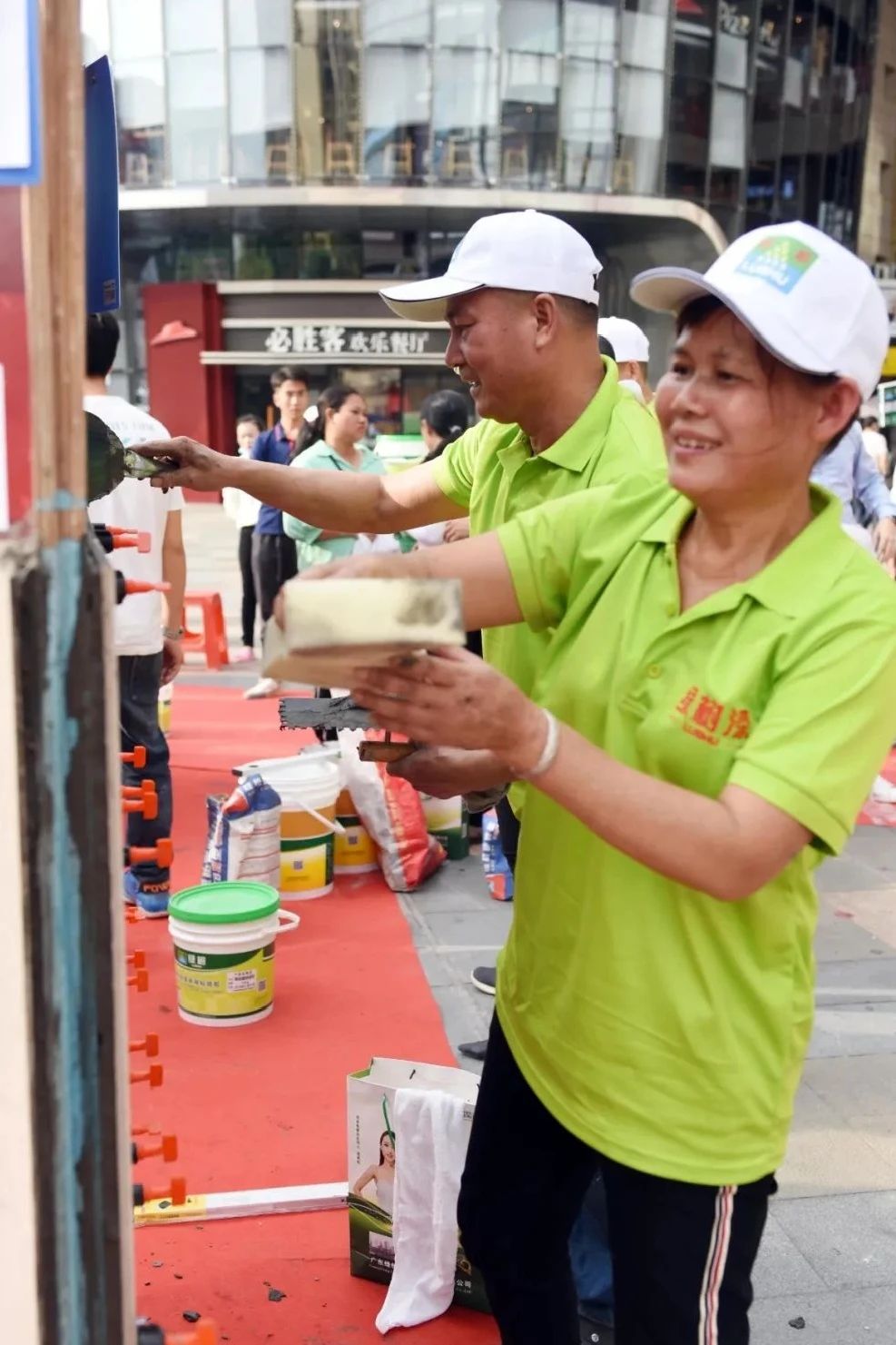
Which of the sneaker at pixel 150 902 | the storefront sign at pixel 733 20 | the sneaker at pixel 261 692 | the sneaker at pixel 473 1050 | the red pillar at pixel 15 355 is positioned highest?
the storefront sign at pixel 733 20

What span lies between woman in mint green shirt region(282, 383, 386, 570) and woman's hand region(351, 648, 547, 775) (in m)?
4.60

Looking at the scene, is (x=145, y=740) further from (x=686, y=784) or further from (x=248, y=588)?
(x=248, y=588)

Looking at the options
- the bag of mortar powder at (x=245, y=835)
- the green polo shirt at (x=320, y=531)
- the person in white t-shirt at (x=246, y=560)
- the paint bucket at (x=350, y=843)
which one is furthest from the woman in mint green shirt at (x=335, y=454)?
the person in white t-shirt at (x=246, y=560)

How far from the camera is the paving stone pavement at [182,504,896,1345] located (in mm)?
2426

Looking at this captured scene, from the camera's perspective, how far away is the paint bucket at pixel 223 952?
345cm

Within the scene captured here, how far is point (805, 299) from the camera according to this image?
1270mm

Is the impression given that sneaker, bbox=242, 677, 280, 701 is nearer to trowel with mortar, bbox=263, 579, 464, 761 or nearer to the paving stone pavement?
the paving stone pavement

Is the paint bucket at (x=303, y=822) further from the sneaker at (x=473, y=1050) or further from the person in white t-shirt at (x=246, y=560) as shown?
the person in white t-shirt at (x=246, y=560)

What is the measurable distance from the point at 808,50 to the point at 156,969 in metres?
29.1

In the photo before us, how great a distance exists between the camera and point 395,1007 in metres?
3.68

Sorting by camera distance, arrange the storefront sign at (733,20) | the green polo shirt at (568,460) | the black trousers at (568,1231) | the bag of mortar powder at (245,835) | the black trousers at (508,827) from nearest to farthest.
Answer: the black trousers at (568,1231)
the green polo shirt at (568,460)
the black trousers at (508,827)
the bag of mortar powder at (245,835)
the storefront sign at (733,20)

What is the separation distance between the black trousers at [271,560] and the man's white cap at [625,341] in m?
3.12

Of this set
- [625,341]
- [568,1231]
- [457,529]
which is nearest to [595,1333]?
[568,1231]

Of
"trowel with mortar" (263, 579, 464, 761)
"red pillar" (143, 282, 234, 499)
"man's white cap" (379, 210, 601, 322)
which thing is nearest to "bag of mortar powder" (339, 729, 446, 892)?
"man's white cap" (379, 210, 601, 322)
